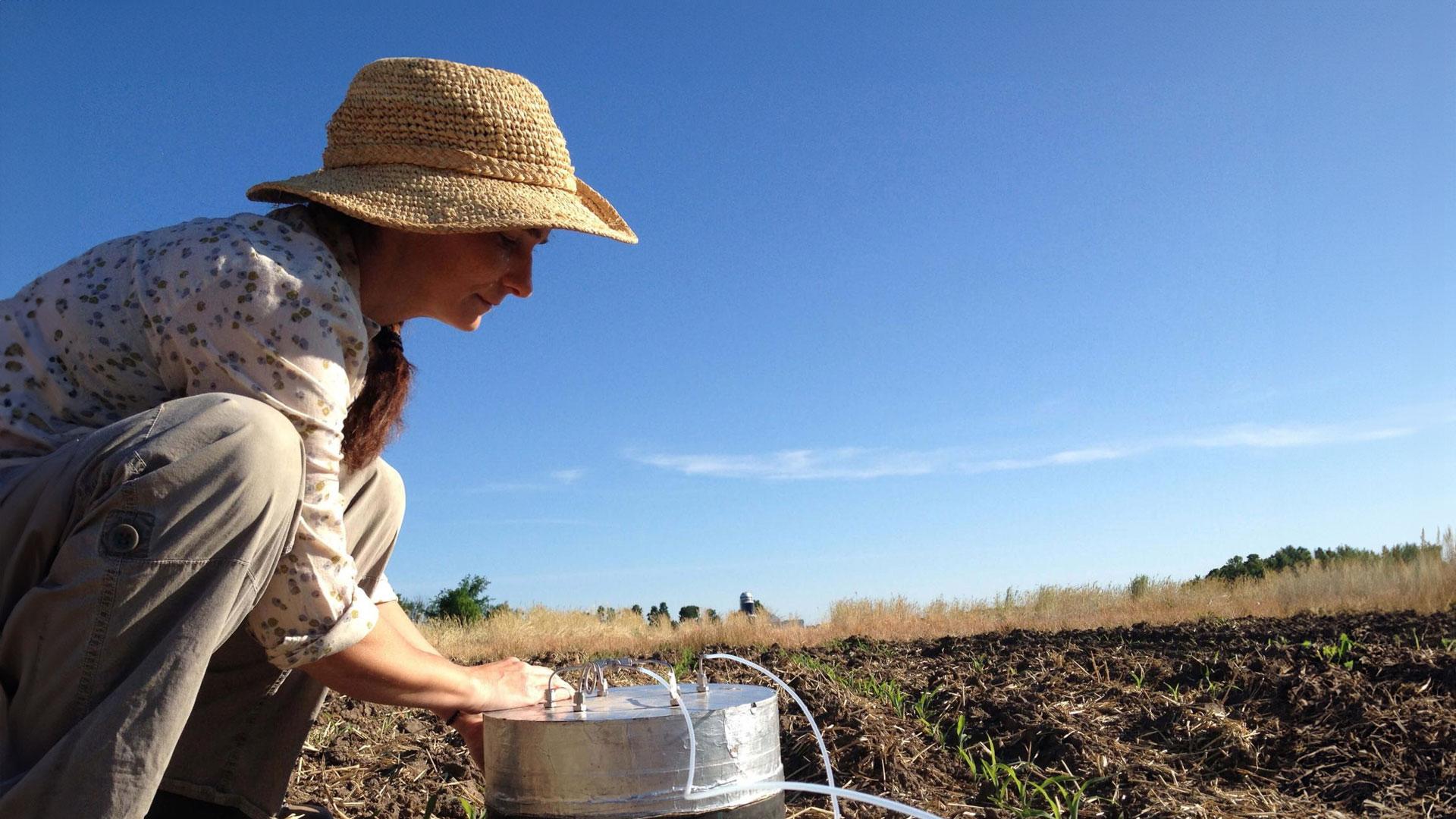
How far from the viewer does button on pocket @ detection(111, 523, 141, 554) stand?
153 cm

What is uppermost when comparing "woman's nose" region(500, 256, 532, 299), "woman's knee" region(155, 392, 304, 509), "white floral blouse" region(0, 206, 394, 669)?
"woman's nose" region(500, 256, 532, 299)

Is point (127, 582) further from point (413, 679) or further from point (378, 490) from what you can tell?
point (378, 490)

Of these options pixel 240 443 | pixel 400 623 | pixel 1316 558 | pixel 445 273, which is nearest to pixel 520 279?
pixel 445 273

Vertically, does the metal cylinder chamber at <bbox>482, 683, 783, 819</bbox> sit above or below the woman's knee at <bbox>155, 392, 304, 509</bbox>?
below

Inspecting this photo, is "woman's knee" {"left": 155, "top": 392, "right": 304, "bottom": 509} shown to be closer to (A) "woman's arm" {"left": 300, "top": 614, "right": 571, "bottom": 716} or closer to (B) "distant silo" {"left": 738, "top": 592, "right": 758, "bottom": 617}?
(A) "woman's arm" {"left": 300, "top": 614, "right": 571, "bottom": 716}

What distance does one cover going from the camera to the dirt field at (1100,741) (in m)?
3.20

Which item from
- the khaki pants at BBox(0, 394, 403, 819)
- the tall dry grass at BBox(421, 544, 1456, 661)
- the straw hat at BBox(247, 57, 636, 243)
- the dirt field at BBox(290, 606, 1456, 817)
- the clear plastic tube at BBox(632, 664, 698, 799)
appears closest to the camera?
the khaki pants at BBox(0, 394, 403, 819)

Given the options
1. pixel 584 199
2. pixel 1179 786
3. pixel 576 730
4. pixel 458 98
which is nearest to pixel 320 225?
pixel 458 98

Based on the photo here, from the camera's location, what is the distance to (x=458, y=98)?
6.89 feet

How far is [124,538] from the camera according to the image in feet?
5.03

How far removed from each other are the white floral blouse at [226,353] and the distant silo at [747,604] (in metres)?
9.10

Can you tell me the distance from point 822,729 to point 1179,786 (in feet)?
3.88

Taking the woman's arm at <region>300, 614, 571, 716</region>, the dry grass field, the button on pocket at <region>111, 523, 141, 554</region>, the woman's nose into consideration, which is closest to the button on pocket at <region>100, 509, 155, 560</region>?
the button on pocket at <region>111, 523, 141, 554</region>

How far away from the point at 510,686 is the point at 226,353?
79cm
